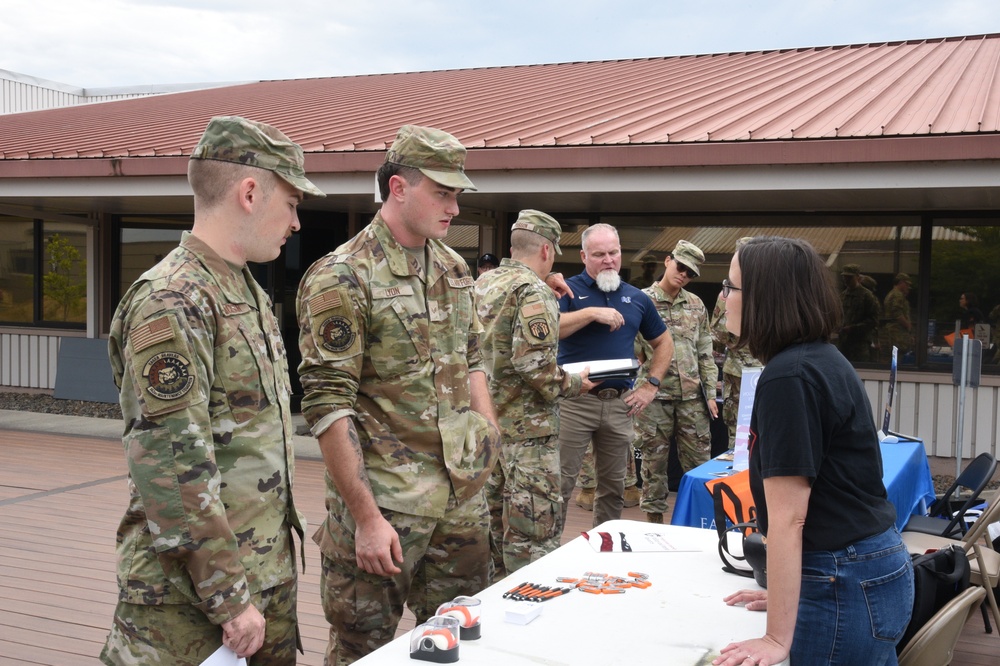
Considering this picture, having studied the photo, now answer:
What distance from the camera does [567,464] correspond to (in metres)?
4.93

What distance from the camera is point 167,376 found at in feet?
6.11

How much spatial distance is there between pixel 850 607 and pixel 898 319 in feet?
23.9

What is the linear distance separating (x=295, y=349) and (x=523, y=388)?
24.9 ft

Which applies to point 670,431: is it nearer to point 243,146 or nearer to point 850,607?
point 850,607

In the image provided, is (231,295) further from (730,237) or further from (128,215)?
(128,215)

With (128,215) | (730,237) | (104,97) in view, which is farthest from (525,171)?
(104,97)

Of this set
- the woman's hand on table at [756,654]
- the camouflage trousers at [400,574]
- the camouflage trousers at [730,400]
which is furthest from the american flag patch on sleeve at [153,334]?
the camouflage trousers at [730,400]

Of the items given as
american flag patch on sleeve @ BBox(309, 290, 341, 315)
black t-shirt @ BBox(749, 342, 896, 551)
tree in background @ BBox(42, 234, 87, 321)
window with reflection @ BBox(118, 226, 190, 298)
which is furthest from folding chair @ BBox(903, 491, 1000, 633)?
tree in background @ BBox(42, 234, 87, 321)

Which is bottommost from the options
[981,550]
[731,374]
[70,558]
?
[70,558]

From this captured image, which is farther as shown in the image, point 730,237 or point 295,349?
point 295,349

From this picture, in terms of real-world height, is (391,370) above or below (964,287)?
below

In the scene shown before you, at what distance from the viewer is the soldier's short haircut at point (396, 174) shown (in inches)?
105

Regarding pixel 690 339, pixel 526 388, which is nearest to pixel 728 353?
pixel 690 339

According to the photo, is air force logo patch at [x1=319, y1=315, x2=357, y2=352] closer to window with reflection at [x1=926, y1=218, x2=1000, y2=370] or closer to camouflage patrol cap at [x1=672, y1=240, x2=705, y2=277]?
camouflage patrol cap at [x1=672, y1=240, x2=705, y2=277]
